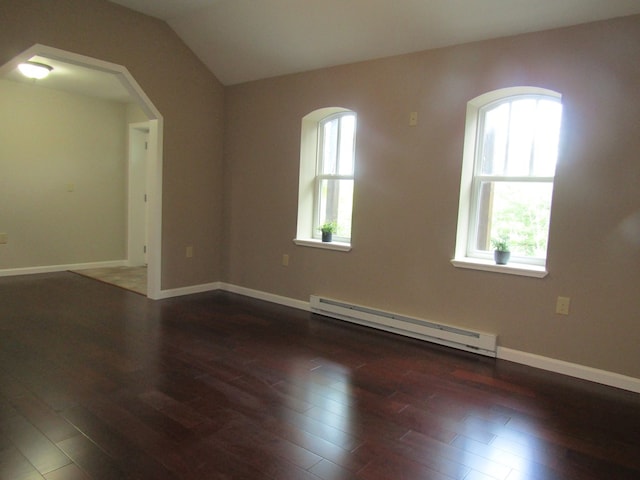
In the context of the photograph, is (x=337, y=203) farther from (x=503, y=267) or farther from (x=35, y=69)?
(x=35, y=69)

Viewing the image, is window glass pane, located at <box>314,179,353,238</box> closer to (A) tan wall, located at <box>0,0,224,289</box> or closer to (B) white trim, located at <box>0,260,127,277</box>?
(A) tan wall, located at <box>0,0,224,289</box>

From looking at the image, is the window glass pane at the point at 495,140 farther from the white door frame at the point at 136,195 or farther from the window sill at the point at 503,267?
the white door frame at the point at 136,195

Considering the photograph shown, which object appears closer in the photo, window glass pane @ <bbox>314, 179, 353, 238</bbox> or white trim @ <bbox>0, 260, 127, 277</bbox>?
window glass pane @ <bbox>314, 179, 353, 238</bbox>

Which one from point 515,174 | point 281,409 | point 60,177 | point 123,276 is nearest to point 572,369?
point 515,174

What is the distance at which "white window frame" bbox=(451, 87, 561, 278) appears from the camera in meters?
3.36

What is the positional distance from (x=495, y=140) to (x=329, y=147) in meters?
1.75

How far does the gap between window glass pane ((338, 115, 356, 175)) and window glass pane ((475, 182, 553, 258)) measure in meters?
1.41

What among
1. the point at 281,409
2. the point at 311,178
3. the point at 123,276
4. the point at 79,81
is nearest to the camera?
the point at 281,409

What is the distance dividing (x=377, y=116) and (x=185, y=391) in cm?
280

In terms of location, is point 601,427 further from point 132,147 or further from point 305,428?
point 132,147

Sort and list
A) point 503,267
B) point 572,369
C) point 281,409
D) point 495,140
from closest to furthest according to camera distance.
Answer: point 281,409, point 572,369, point 503,267, point 495,140

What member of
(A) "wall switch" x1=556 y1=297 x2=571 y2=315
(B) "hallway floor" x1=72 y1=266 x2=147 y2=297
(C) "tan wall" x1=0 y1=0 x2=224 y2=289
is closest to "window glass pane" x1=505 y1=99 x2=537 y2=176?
(A) "wall switch" x1=556 y1=297 x2=571 y2=315

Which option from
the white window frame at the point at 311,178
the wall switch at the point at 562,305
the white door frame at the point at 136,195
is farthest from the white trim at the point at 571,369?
the white door frame at the point at 136,195

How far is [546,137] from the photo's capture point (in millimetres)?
3369
